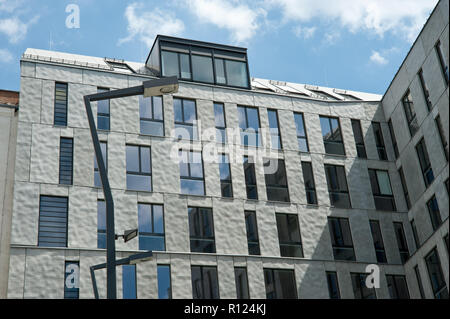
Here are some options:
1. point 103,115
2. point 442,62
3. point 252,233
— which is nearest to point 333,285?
point 252,233

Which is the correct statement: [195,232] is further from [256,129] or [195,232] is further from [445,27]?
[445,27]

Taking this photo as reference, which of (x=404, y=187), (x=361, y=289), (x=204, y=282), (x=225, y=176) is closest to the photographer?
(x=204, y=282)

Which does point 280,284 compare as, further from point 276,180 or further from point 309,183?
point 309,183

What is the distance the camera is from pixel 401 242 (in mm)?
36938

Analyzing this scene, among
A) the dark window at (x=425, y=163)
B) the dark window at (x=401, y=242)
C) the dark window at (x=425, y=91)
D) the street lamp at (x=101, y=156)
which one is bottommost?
the street lamp at (x=101, y=156)

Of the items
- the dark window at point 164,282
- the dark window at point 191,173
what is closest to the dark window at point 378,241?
the dark window at point 191,173

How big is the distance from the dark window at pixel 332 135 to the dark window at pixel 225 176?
254 inches

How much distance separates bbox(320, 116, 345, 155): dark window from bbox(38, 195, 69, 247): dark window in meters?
15.7

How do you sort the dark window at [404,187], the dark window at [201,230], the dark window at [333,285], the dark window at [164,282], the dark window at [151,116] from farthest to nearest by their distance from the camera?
1. the dark window at [404,187]
2. the dark window at [151,116]
3. the dark window at [333,285]
4. the dark window at [201,230]
5. the dark window at [164,282]

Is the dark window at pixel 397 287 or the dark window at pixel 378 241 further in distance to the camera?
the dark window at pixel 378 241

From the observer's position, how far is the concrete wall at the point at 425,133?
31.7 metres

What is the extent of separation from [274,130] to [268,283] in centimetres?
923

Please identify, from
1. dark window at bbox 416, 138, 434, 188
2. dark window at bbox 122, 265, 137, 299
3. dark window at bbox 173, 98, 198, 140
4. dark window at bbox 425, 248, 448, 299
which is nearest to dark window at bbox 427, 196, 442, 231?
dark window at bbox 416, 138, 434, 188

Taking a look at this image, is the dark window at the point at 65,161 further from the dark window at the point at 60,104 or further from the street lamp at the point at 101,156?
the street lamp at the point at 101,156
